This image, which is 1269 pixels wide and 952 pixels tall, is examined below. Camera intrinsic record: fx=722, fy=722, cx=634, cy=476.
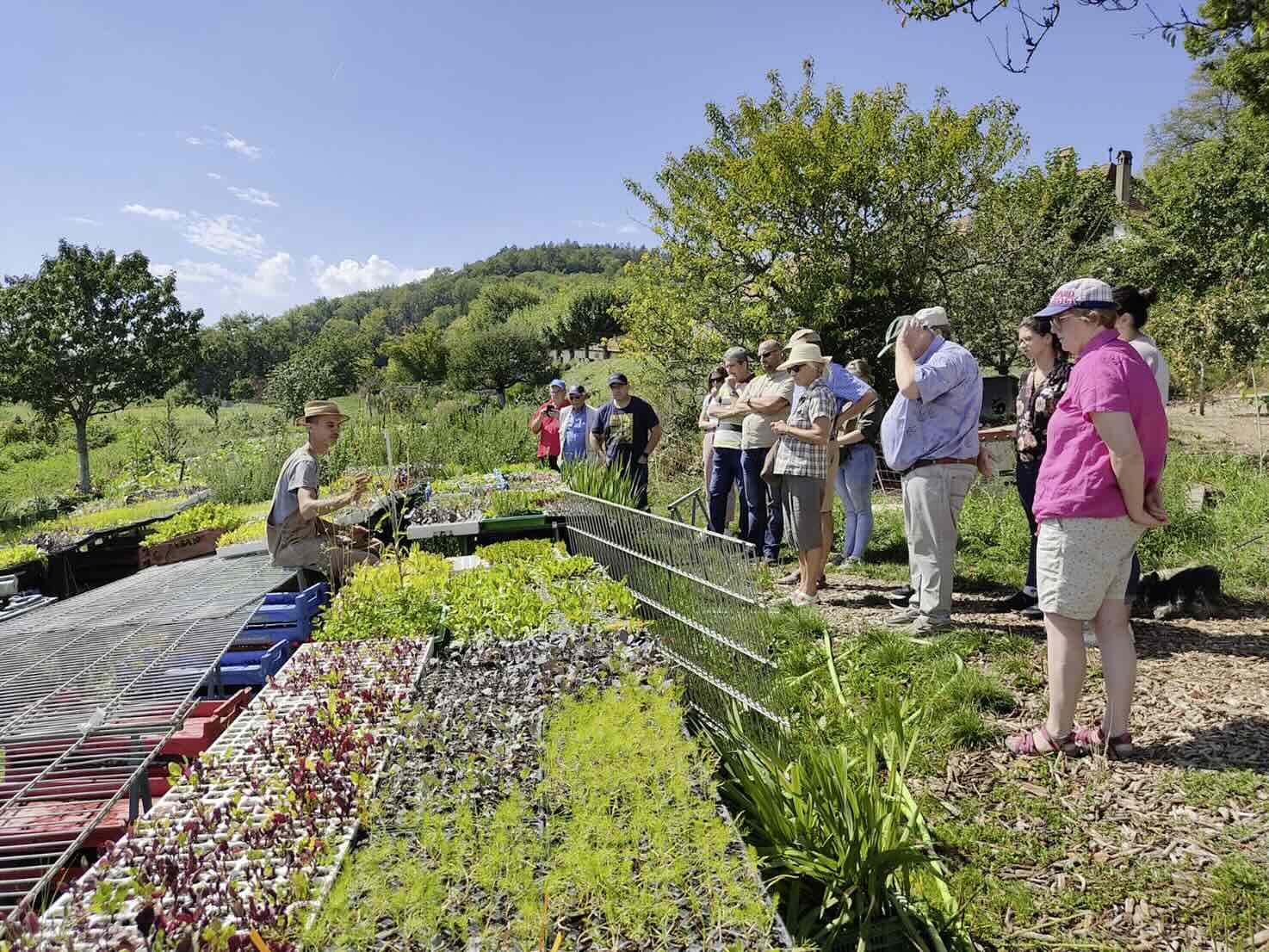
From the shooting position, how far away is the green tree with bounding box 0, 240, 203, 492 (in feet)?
73.2

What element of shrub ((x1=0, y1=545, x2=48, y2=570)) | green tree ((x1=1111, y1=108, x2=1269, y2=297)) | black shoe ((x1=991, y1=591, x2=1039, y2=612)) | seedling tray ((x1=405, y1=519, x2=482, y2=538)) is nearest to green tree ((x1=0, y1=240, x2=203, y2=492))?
shrub ((x1=0, y1=545, x2=48, y2=570))

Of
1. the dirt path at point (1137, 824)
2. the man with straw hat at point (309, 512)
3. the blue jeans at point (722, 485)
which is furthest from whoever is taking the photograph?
the blue jeans at point (722, 485)

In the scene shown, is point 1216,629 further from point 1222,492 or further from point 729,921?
point 729,921

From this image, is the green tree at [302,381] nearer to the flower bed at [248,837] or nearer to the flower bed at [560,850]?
the flower bed at [248,837]

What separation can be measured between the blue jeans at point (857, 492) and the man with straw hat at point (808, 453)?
951 mm

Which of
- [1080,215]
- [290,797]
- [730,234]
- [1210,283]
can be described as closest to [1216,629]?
[290,797]

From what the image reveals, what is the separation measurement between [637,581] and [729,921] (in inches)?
100

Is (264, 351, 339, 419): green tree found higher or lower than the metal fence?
higher

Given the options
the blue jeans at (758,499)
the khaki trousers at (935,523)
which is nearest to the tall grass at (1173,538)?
the blue jeans at (758,499)

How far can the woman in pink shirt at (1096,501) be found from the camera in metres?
2.62

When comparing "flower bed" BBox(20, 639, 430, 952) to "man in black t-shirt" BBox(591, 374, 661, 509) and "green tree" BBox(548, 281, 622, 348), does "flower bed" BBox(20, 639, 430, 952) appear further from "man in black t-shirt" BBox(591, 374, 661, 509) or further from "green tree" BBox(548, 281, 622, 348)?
"green tree" BBox(548, 281, 622, 348)

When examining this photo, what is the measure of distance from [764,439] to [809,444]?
1.02m

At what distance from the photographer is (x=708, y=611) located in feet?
10.0

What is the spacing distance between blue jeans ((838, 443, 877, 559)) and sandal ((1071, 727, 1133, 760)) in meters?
2.78
